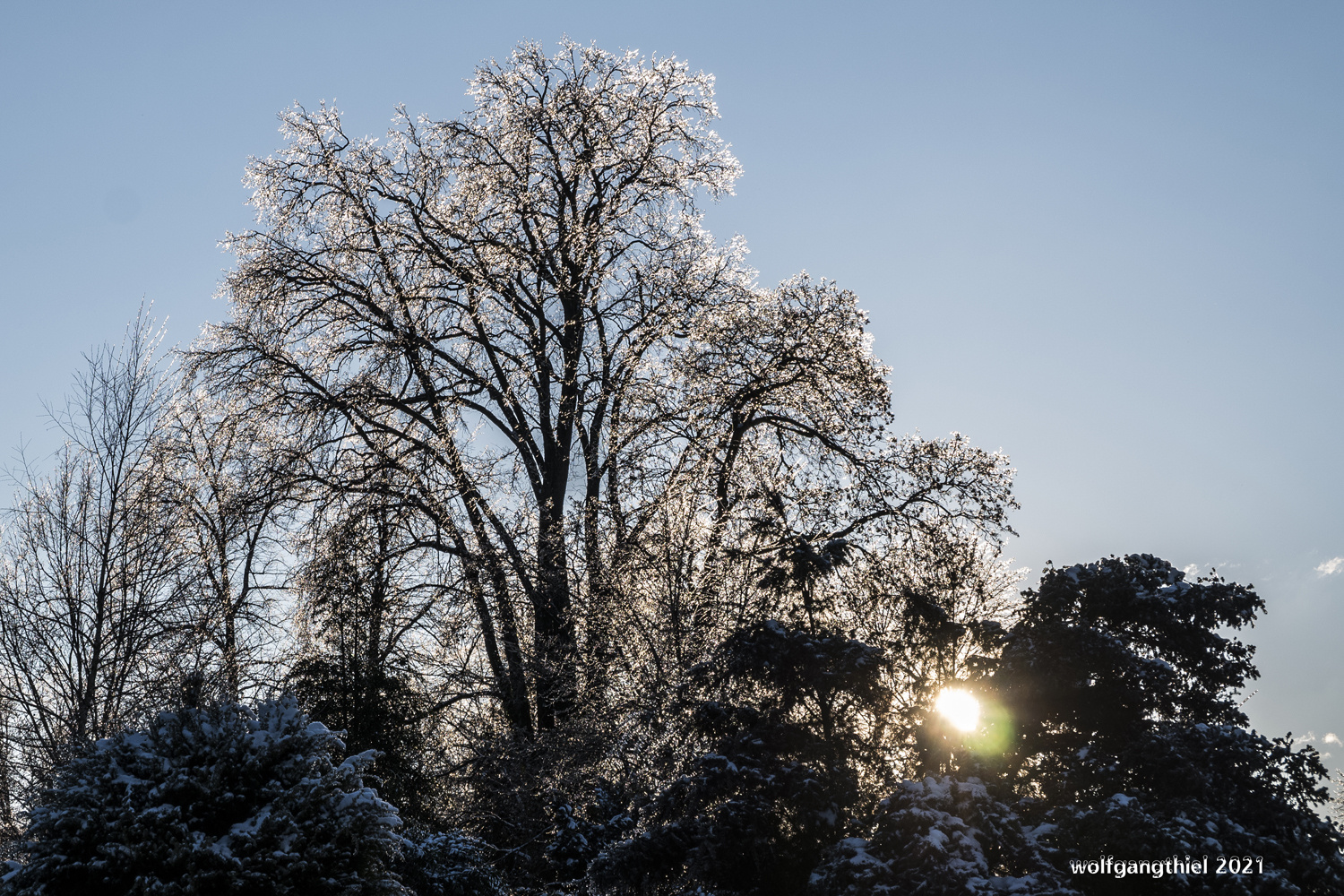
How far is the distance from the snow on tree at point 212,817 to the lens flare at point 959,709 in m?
4.27

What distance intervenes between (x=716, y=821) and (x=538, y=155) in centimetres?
1168

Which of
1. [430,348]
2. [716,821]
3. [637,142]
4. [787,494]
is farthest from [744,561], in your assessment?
[637,142]

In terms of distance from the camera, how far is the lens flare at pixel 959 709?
7.98 m

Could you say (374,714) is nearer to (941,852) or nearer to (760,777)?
(760,777)

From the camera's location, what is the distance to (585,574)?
1264 cm

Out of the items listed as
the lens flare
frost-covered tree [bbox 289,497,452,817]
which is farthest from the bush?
the lens flare

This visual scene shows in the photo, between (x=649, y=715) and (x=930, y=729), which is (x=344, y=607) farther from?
(x=930, y=729)

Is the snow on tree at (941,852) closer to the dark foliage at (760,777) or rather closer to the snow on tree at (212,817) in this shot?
Answer: the dark foliage at (760,777)

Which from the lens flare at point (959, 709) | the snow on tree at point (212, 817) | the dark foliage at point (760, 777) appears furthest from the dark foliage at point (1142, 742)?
the snow on tree at point (212, 817)

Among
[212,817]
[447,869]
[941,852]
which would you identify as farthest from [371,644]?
[941,852]

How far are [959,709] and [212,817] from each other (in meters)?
5.46

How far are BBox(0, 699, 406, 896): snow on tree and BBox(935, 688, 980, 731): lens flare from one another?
4.27 metres

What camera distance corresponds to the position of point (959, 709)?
8164 mm

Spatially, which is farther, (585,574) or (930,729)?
(585,574)
